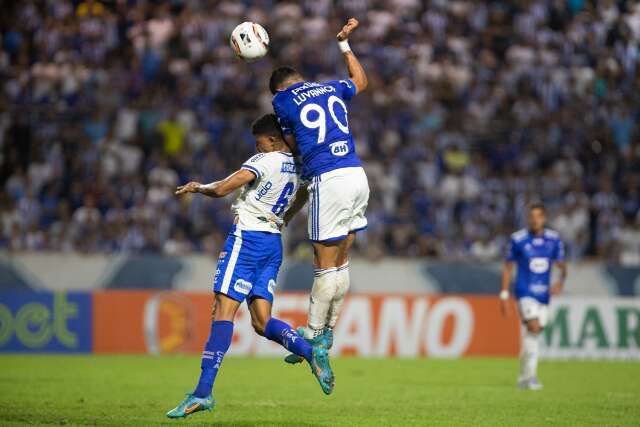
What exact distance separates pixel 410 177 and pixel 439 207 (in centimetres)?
85

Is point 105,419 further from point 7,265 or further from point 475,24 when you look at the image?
point 475,24

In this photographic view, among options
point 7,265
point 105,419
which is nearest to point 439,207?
point 7,265

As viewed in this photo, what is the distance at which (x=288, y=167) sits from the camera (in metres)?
9.69

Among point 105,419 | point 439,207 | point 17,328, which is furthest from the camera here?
point 439,207

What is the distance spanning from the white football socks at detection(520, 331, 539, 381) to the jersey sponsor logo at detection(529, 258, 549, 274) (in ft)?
Answer: 3.14

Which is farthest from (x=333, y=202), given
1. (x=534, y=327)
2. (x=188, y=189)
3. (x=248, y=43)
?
(x=534, y=327)

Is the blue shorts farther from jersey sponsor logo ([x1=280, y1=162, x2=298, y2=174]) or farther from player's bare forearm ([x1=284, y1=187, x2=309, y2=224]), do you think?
jersey sponsor logo ([x1=280, y1=162, x2=298, y2=174])

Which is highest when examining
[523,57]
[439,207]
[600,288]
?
[523,57]

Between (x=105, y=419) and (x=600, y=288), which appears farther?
(x=600, y=288)

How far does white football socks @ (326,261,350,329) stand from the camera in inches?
388

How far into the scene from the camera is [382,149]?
22.0m

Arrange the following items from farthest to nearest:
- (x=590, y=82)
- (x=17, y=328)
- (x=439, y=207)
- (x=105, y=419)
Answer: (x=590, y=82) → (x=439, y=207) → (x=17, y=328) → (x=105, y=419)

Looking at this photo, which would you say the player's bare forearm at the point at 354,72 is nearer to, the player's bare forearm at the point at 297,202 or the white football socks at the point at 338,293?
the player's bare forearm at the point at 297,202

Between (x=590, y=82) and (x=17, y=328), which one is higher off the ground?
(x=590, y=82)
